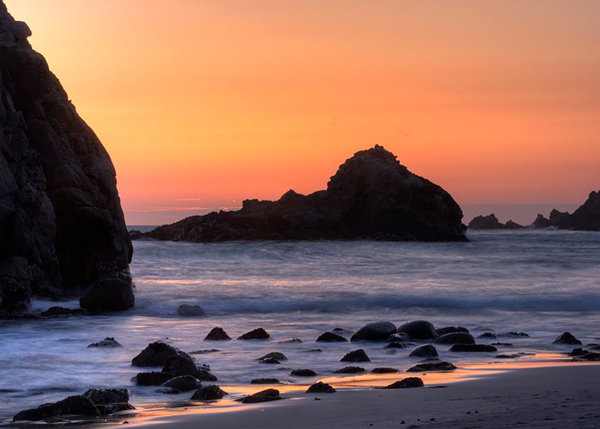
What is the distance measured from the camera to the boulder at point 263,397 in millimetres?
10898

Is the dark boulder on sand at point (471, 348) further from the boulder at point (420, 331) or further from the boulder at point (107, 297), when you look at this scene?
the boulder at point (107, 297)

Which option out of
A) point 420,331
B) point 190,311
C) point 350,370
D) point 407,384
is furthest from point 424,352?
point 190,311

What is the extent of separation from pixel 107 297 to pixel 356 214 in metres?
75.5

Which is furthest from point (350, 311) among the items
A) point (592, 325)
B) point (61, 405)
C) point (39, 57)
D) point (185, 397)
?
point (61, 405)

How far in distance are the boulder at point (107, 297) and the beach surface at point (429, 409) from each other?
15808 millimetres

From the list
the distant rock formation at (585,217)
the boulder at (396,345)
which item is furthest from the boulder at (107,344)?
the distant rock formation at (585,217)

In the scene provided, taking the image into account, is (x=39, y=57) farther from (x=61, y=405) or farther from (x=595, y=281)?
(x=595, y=281)

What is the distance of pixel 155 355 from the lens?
49.8 feet

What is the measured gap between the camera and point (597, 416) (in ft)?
26.3

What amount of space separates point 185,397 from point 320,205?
90.1 m

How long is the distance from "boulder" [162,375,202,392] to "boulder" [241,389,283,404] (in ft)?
5.16

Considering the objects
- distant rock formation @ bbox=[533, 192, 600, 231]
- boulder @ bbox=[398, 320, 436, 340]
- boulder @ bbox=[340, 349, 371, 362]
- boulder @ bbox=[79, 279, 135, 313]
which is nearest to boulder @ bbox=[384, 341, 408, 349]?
boulder @ bbox=[398, 320, 436, 340]

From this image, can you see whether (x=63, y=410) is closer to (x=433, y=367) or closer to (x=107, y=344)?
(x=433, y=367)

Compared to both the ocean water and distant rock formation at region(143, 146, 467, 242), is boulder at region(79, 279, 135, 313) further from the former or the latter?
distant rock formation at region(143, 146, 467, 242)
